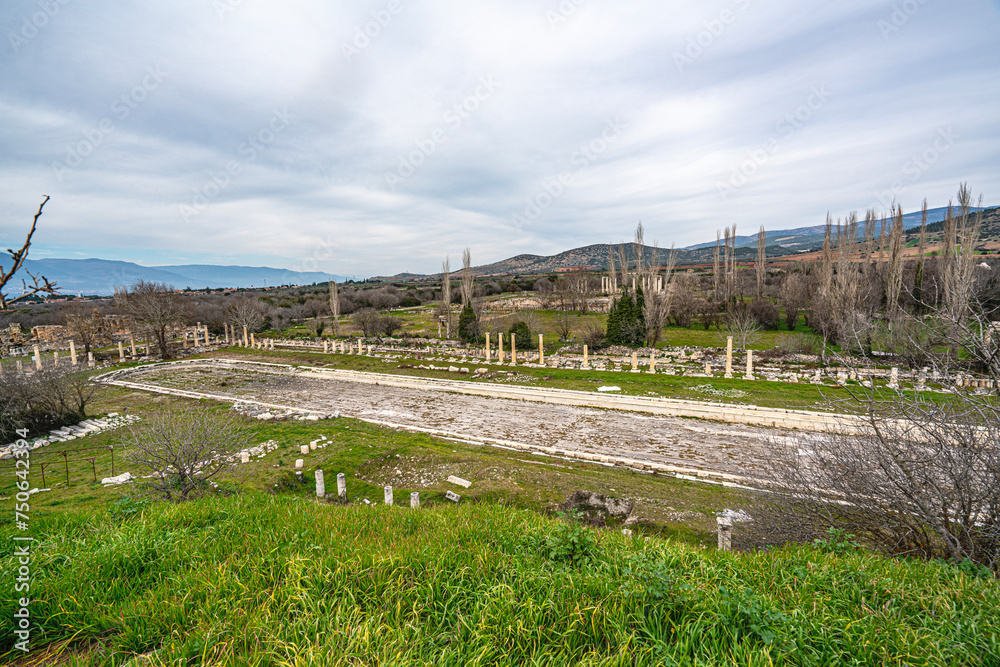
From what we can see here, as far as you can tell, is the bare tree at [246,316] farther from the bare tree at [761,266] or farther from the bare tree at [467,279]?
the bare tree at [761,266]

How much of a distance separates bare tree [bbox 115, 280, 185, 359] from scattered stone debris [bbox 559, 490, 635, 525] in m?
40.9

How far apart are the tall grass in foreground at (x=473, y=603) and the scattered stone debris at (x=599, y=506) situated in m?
4.99

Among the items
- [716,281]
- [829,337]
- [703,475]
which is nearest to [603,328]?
[829,337]

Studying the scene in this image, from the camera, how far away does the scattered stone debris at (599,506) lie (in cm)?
873

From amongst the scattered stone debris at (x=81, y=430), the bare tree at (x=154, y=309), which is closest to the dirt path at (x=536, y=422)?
the scattered stone debris at (x=81, y=430)

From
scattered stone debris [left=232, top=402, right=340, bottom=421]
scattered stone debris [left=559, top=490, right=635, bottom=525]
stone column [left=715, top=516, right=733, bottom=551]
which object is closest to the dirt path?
scattered stone debris [left=232, top=402, right=340, bottom=421]

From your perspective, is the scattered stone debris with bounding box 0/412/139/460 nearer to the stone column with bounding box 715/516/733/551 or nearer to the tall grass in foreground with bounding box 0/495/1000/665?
the tall grass in foreground with bounding box 0/495/1000/665

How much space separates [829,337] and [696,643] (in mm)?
32886

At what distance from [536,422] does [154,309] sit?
37.3 m

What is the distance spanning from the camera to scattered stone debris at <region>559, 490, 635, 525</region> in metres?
8.73

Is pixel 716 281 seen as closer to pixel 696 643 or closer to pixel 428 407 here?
pixel 428 407

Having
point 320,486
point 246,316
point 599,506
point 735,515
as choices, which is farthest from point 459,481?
point 246,316

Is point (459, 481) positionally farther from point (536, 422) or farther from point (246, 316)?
point (246, 316)

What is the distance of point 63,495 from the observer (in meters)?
10.0
